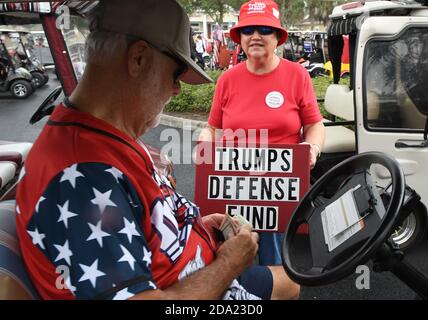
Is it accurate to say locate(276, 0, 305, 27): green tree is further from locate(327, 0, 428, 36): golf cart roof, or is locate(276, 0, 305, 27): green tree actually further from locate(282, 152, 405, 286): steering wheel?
locate(282, 152, 405, 286): steering wheel

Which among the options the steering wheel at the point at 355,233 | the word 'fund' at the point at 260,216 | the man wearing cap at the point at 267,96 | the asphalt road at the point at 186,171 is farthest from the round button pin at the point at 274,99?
the asphalt road at the point at 186,171

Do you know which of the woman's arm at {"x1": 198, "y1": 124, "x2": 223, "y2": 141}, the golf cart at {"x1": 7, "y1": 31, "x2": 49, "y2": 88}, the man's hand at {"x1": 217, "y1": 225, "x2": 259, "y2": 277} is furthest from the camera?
the golf cart at {"x1": 7, "y1": 31, "x2": 49, "y2": 88}

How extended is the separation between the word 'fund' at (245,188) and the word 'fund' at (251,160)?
5 cm

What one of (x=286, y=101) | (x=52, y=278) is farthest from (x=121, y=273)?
(x=286, y=101)

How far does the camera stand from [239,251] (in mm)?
1569

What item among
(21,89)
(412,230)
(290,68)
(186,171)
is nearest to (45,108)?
(186,171)

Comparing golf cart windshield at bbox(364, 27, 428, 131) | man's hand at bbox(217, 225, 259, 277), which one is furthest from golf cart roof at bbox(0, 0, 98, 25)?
golf cart windshield at bbox(364, 27, 428, 131)

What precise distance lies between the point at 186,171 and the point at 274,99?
3281mm

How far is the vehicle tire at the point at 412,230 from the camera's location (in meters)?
3.42

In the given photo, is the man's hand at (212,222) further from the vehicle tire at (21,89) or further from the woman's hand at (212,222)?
the vehicle tire at (21,89)

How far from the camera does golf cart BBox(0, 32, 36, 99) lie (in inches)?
507

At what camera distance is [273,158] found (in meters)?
2.50

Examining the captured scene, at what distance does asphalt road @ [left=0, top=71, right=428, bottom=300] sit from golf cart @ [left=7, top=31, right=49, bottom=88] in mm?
425
